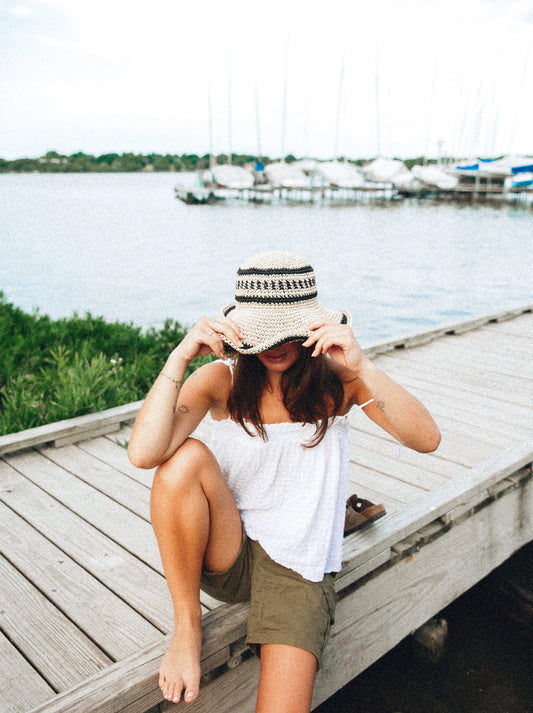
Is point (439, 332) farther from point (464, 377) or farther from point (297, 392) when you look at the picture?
point (297, 392)

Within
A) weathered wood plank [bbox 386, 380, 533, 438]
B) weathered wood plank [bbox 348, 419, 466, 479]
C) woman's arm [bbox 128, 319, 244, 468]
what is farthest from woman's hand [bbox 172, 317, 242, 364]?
weathered wood plank [bbox 386, 380, 533, 438]

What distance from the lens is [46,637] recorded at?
2.08 metres

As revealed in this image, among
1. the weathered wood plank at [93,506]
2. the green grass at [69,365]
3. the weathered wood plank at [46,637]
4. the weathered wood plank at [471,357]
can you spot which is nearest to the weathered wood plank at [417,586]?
the weathered wood plank at [93,506]

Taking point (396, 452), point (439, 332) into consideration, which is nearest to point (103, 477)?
point (396, 452)

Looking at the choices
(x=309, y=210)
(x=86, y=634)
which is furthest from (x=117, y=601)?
(x=309, y=210)

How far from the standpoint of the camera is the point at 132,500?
117 inches

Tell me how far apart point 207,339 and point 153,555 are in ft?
3.60

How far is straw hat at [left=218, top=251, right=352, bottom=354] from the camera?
1867 mm

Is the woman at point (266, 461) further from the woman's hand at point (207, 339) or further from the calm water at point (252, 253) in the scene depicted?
the calm water at point (252, 253)

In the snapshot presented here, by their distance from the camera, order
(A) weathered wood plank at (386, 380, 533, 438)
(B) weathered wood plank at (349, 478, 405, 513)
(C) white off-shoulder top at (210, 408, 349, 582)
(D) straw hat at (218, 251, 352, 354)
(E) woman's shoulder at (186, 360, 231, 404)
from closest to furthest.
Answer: (D) straw hat at (218, 251, 352, 354) < (C) white off-shoulder top at (210, 408, 349, 582) < (E) woman's shoulder at (186, 360, 231, 404) < (B) weathered wood plank at (349, 478, 405, 513) < (A) weathered wood plank at (386, 380, 533, 438)

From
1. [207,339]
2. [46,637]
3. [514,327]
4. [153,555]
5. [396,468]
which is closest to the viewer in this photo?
[207,339]

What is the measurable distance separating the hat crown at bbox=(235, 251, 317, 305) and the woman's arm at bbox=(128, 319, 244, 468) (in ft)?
0.42

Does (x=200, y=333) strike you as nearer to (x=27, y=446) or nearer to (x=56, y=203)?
(x=27, y=446)

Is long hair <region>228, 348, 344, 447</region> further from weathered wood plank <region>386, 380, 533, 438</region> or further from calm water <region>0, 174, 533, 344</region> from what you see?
calm water <region>0, 174, 533, 344</region>
